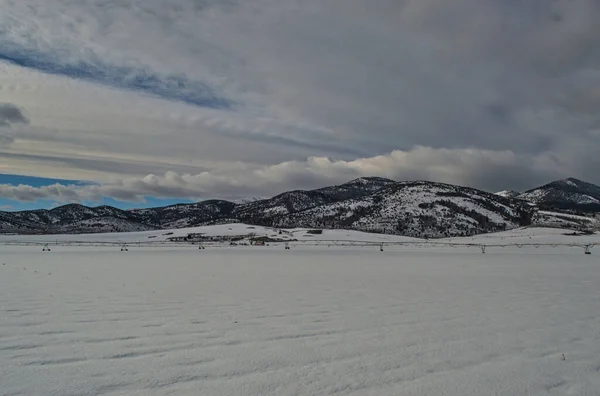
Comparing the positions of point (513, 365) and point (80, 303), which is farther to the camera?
point (80, 303)

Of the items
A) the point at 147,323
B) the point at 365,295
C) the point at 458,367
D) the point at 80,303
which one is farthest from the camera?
the point at 365,295

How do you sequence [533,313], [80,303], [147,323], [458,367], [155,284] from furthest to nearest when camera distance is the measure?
[155,284]
[80,303]
[533,313]
[147,323]
[458,367]

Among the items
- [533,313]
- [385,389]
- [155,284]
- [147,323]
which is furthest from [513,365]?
[155,284]

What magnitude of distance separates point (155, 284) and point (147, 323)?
7627mm

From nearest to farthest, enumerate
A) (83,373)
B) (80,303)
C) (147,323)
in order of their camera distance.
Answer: (83,373) < (147,323) < (80,303)

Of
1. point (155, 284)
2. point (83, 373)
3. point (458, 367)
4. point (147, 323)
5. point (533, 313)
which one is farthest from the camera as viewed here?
point (155, 284)

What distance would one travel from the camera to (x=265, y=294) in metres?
12.5

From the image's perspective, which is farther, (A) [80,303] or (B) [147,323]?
(A) [80,303]

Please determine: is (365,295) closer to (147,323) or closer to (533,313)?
(533,313)

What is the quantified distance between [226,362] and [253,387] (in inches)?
38.7

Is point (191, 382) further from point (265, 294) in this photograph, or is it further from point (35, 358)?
point (265, 294)

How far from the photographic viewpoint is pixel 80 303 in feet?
33.6

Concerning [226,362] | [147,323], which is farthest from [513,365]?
[147,323]

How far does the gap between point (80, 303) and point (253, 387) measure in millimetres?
7655
